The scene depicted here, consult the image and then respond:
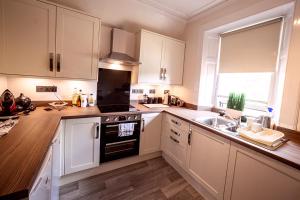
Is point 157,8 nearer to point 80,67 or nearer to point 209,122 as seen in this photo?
point 80,67

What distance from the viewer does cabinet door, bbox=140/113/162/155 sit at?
2.32 m

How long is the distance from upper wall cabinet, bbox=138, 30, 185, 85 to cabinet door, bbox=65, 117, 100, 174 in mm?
1074

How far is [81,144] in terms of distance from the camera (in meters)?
1.83

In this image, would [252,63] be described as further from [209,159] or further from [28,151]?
[28,151]

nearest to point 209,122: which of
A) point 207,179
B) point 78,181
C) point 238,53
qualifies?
point 207,179

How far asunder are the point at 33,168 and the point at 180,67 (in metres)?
2.66

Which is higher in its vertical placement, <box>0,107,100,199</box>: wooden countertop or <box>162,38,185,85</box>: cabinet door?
<box>162,38,185,85</box>: cabinet door

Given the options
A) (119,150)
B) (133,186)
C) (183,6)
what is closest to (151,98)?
(119,150)

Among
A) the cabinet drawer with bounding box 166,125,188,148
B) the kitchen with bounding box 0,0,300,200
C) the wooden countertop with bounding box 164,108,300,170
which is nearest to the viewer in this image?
the wooden countertop with bounding box 164,108,300,170

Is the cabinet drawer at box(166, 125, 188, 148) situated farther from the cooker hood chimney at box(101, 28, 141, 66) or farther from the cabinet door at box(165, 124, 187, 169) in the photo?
the cooker hood chimney at box(101, 28, 141, 66)

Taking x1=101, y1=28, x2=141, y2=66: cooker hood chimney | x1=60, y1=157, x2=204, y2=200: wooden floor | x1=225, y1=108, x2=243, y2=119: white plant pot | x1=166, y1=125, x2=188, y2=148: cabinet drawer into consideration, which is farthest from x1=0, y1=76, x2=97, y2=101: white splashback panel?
x1=225, y1=108, x2=243, y2=119: white plant pot

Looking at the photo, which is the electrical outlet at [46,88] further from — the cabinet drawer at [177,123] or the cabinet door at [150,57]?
the cabinet drawer at [177,123]

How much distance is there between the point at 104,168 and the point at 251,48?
2.71 meters

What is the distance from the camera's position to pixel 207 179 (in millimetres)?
1712
